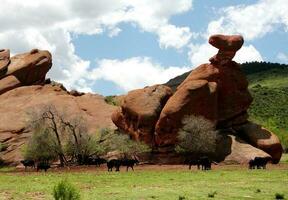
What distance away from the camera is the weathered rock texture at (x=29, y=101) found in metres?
83.2

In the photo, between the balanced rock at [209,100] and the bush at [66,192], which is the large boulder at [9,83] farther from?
the bush at [66,192]

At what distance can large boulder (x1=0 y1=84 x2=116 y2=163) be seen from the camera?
82500mm

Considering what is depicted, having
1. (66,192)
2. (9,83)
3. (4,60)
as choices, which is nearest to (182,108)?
(9,83)

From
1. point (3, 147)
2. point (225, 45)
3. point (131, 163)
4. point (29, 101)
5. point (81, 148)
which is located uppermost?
point (225, 45)

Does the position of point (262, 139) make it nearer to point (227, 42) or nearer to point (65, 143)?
point (227, 42)

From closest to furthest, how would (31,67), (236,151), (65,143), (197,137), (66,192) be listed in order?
(66,192) < (197,137) < (236,151) < (65,143) < (31,67)

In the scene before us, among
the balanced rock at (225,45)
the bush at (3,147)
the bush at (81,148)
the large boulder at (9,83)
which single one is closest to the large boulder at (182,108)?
the balanced rock at (225,45)

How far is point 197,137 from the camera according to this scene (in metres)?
67.2

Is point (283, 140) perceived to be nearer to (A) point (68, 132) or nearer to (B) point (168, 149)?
(B) point (168, 149)

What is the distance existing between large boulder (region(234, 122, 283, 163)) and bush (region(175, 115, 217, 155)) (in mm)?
7284

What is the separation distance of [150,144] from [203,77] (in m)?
13.0

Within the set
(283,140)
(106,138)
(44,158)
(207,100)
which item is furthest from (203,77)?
(283,140)

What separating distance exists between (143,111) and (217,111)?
11.2 metres

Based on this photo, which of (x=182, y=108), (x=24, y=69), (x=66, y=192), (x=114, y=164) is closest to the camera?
(x=66, y=192)
